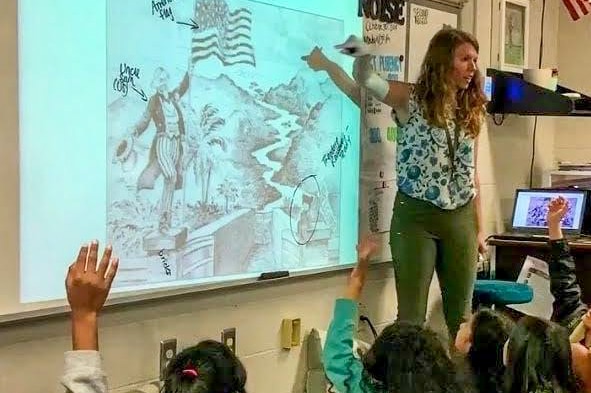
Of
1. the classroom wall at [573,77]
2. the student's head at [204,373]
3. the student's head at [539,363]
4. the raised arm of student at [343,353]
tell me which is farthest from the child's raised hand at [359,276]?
the classroom wall at [573,77]

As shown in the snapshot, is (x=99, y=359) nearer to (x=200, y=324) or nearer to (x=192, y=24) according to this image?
(x=200, y=324)

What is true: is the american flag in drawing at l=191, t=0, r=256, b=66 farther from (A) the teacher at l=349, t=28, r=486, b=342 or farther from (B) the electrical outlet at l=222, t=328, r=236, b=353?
(B) the electrical outlet at l=222, t=328, r=236, b=353

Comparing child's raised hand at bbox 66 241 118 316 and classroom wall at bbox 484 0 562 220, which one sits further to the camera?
classroom wall at bbox 484 0 562 220

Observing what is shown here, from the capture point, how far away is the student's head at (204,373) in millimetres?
1874

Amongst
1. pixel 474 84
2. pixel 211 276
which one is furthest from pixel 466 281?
pixel 211 276

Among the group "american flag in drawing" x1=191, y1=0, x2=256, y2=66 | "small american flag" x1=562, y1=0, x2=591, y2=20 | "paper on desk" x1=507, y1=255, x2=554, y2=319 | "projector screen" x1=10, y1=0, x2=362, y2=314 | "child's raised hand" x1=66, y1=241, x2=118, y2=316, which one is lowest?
"paper on desk" x1=507, y1=255, x2=554, y2=319

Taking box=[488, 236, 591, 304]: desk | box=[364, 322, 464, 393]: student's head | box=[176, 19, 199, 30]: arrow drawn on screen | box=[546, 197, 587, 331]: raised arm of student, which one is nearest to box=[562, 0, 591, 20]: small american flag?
box=[488, 236, 591, 304]: desk

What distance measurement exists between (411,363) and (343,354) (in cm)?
47

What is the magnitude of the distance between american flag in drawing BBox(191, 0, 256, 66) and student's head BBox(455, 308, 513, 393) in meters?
1.19

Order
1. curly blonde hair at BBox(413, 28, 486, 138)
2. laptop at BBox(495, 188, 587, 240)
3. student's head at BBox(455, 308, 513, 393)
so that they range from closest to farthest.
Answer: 1. student's head at BBox(455, 308, 513, 393)
2. curly blonde hair at BBox(413, 28, 486, 138)
3. laptop at BBox(495, 188, 587, 240)

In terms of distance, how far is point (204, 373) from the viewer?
189 cm

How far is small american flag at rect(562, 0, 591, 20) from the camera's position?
4.90 metres

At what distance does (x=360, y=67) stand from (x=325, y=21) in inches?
8.7

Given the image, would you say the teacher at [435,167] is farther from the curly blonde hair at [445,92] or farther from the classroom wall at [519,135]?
the classroom wall at [519,135]
